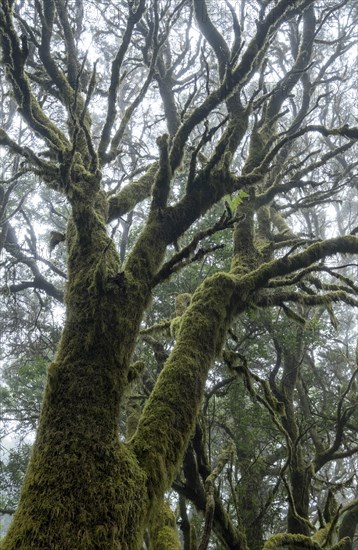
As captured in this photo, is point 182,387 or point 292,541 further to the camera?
point 292,541

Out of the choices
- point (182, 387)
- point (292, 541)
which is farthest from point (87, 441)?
point (292, 541)

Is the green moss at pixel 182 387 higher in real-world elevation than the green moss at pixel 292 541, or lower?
higher

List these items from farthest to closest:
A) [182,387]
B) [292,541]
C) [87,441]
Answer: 1. [292,541]
2. [182,387]
3. [87,441]

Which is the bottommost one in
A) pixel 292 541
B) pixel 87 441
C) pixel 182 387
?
pixel 292 541

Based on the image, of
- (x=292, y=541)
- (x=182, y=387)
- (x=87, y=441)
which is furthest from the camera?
(x=292, y=541)

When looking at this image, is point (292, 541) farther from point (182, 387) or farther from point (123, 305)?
point (123, 305)

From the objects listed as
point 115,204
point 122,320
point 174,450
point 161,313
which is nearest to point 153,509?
point 174,450

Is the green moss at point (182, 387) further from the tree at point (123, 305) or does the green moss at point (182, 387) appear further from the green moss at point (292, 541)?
the green moss at point (292, 541)

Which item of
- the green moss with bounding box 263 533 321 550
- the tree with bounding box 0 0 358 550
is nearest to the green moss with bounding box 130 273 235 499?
the tree with bounding box 0 0 358 550

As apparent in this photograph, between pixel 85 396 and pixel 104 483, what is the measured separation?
496mm

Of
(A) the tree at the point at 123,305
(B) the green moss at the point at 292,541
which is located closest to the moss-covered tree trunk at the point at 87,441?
(A) the tree at the point at 123,305

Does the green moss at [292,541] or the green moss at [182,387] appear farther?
the green moss at [292,541]

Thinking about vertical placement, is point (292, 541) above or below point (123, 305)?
below

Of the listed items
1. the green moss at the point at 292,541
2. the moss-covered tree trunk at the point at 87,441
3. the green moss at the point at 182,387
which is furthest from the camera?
the green moss at the point at 292,541
